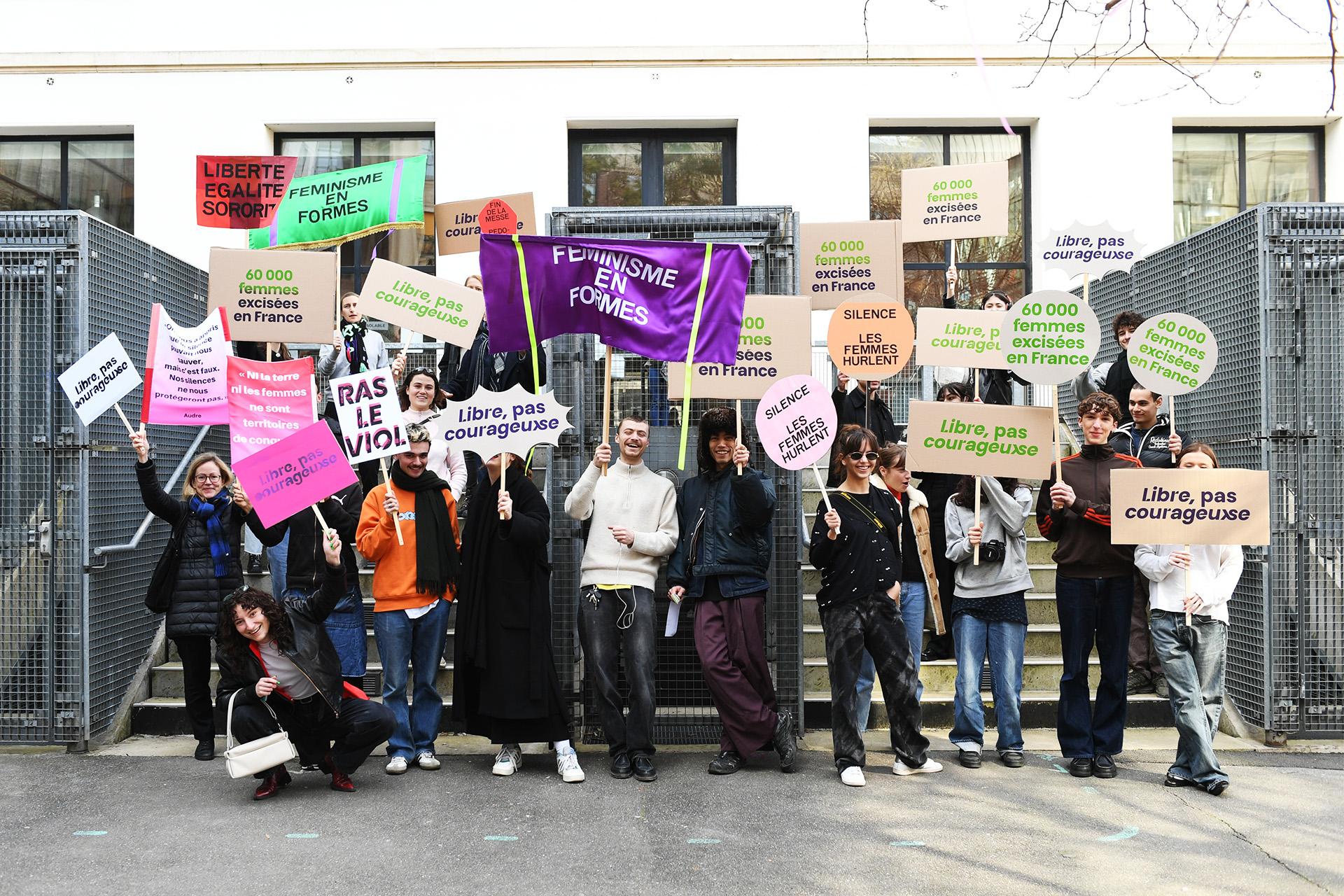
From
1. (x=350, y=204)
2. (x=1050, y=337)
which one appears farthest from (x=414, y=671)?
(x=1050, y=337)

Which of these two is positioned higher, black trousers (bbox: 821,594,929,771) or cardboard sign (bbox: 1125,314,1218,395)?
cardboard sign (bbox: 1125,314,1218,395)

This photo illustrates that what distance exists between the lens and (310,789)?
665cm

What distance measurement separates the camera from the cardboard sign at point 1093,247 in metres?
8.12

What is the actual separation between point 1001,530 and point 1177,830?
1.99 meters

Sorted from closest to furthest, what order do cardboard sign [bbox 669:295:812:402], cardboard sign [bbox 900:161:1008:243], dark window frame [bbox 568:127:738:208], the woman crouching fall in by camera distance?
1. the woman crouching
2. cardboard sign [bbox 669:295:812:402]
3. cardboard sign [bbox 900:161:1008:243]
4. dark window frame [bbox 568:127:738:208]

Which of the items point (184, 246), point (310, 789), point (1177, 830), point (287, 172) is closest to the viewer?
point (1177, 830)

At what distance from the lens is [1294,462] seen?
312 inches

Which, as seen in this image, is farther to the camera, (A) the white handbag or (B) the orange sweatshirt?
(B) the orange sweatshirt

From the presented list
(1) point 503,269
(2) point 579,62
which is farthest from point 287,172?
(2) point 579,62

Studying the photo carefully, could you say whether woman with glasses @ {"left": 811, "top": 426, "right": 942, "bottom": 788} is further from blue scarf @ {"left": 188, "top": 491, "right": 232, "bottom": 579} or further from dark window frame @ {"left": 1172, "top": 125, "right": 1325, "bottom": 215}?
dark window frame @ {"left": 1172, "top": 125, "right": 1325, "bottom": 215}

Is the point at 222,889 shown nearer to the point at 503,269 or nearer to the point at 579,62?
the point at 503,269

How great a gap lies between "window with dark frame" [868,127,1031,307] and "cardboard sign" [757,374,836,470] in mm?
6543

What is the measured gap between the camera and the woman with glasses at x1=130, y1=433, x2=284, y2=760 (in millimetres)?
7441

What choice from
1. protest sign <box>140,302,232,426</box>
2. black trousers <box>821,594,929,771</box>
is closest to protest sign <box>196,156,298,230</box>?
protest sign <box>140,302,232,426</box>
